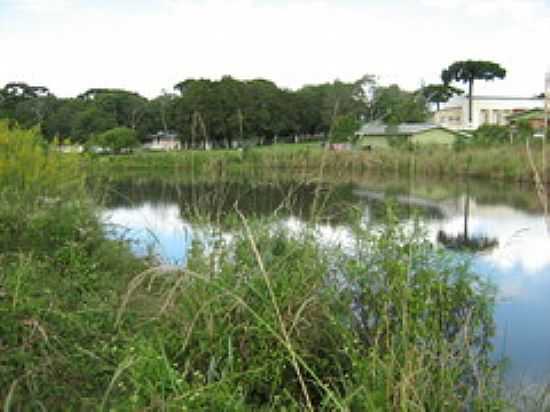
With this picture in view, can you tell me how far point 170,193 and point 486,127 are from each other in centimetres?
2299

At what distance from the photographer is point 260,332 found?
2.89 meters

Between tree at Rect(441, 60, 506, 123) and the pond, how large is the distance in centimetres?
3496

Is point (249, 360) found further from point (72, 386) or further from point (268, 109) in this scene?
point (268, 109)

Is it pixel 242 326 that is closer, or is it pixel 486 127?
pixel 242 326

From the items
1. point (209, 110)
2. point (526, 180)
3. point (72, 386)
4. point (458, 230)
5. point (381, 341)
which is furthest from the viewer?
point (209, 110)

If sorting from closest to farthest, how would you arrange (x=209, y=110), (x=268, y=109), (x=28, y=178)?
(x=28, y=178) < (x=209, y=110) < (x=268, y=109)

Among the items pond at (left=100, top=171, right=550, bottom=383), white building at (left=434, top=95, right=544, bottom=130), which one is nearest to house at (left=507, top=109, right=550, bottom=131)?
pond at (left=100, top=171, right=550, bottom=383)

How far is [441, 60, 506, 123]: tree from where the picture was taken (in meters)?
56.1

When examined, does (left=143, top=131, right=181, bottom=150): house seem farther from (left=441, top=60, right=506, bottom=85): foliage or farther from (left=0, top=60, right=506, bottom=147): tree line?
(left=441, top=60, right=506, bottom=85): foliage

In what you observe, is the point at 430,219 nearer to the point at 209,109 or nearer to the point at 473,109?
the point at 209,109

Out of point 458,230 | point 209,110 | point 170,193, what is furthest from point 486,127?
point 458,230

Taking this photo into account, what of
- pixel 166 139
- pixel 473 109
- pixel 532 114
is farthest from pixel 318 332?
pixel 473 109

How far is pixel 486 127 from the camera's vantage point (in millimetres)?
35281

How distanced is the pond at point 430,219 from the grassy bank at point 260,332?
50 centimetres
